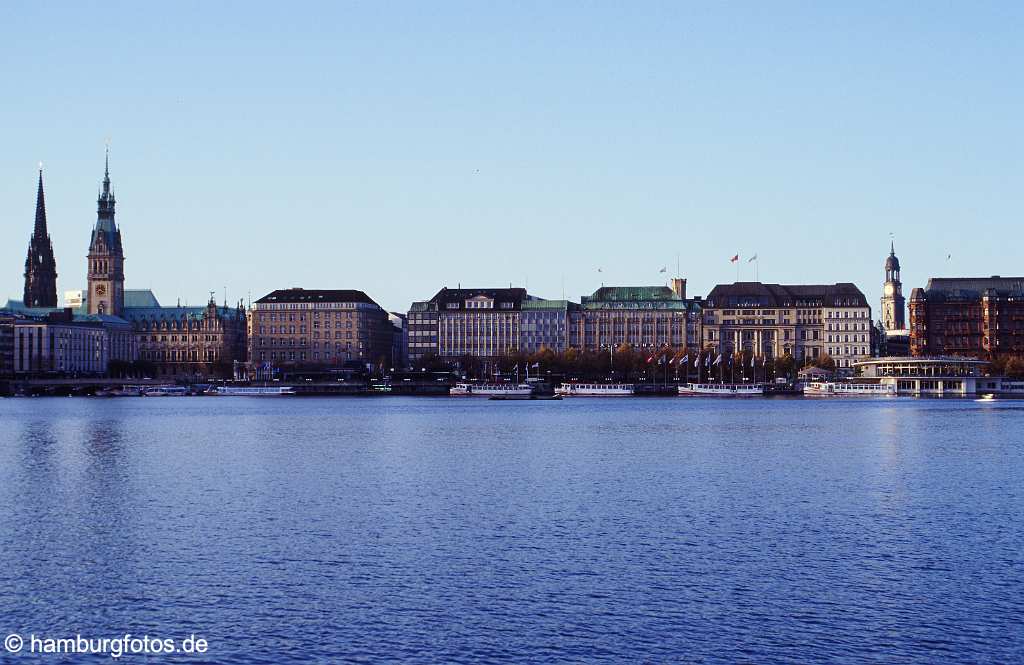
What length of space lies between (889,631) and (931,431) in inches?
2838

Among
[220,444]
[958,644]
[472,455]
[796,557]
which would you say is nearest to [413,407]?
[220,444]

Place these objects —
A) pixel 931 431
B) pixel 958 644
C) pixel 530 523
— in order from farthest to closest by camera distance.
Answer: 1. pixel 931 431
2. pixel 530 523
3. pixel 958 644

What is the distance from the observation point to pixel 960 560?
40688mm

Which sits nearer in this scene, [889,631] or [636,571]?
[889,631]

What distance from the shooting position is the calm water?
32.2 m

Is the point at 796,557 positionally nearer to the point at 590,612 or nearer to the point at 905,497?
the point at 590,612

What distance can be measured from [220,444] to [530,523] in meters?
46.3

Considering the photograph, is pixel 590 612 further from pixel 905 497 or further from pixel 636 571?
pixel 905 497

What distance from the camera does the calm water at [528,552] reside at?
3225cm

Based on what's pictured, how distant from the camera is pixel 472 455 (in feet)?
258

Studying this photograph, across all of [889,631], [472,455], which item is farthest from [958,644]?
[472,455]

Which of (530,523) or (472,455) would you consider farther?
(472,455)

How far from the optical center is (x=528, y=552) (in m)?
42.5

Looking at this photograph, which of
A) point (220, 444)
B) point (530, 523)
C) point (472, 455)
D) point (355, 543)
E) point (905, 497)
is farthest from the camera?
point (220, 444)
